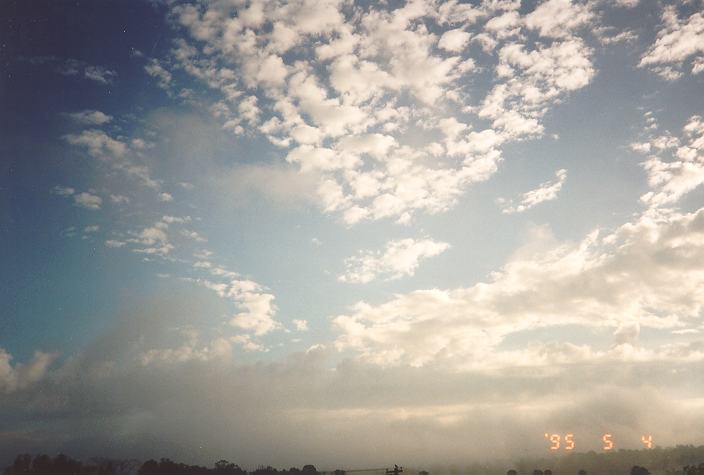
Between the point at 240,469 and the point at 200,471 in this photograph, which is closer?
the point at 200,471

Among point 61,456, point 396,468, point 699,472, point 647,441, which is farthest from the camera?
point 61,456

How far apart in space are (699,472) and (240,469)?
582 feet

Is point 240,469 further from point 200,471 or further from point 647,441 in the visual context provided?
point 647,441

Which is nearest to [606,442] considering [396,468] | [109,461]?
[396,468]

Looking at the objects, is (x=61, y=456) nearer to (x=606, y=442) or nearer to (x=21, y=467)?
(x=21, y=467)

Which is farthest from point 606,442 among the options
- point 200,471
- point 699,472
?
point 200,471

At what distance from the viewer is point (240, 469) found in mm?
196000

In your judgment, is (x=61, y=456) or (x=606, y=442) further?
(x=61, y=456)

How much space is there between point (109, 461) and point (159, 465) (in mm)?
35997

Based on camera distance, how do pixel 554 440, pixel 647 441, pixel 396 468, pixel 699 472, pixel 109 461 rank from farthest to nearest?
pixel 109 461
pixel 699 472
pixel 396 468
pixel 554 440
pixel 647 441

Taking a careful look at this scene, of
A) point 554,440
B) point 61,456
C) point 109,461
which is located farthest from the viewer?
point 109,461

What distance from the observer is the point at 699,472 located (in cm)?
15138

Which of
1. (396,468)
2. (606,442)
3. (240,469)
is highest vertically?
(606,442)

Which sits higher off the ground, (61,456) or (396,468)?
(396,468)
